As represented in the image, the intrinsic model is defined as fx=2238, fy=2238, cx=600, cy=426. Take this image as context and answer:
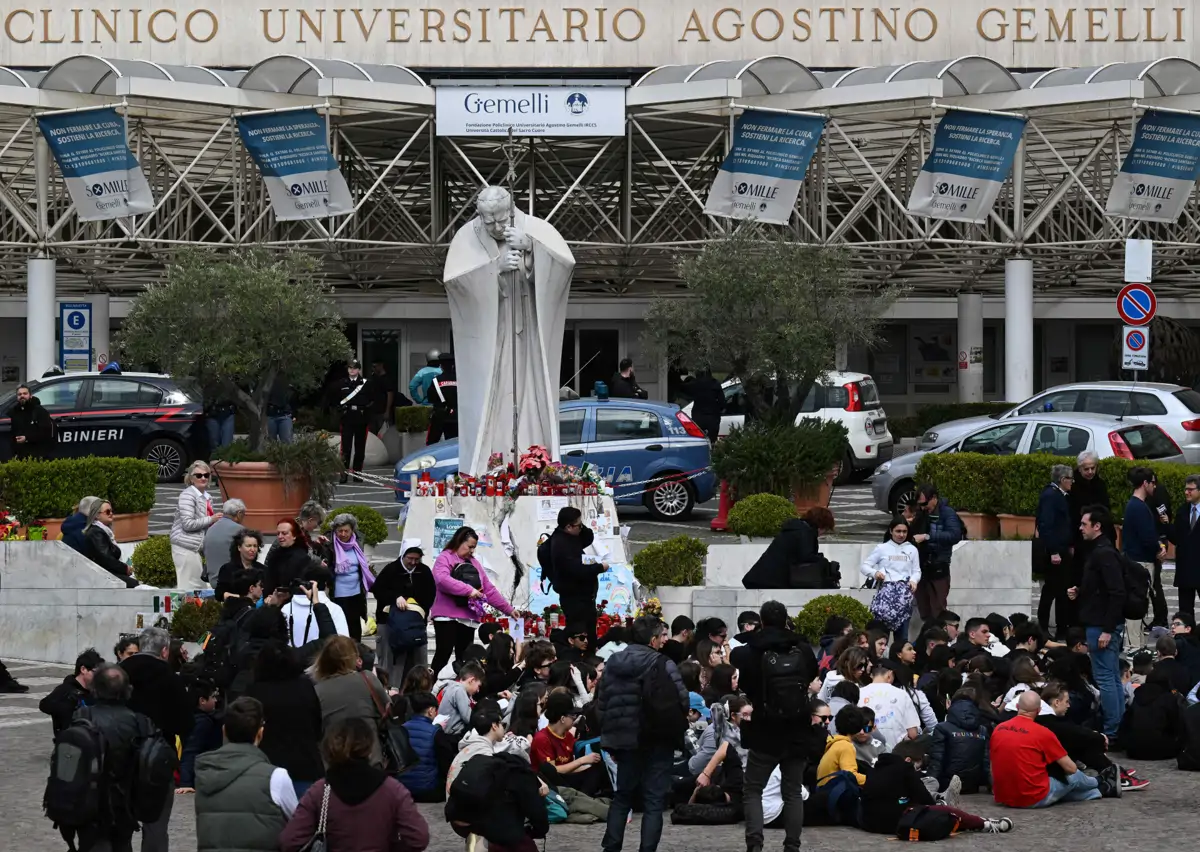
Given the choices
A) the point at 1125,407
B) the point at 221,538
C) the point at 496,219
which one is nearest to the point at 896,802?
the point at 221,538

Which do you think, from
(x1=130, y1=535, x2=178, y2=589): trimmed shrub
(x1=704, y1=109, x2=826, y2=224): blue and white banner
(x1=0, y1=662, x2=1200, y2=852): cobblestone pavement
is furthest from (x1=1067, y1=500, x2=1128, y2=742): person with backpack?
(x1=704, y1=109, x2=826, y2=224): blue and white banner

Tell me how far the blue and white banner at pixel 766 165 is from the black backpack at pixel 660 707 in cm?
2034

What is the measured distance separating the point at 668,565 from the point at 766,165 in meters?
13.9

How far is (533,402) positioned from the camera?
690 inches

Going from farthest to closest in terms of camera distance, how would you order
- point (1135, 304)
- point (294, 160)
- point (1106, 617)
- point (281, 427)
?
point (294, 160), point (281, 427), point (1135, 304), point (1106, 617)

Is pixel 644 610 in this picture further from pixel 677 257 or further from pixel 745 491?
pixel 677 257

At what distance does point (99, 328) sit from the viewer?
35.4m

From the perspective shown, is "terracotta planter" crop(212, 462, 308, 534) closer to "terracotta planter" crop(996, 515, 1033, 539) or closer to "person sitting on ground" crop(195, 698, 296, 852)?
"terracotta planter" crop(996, 515, 1033, 539)

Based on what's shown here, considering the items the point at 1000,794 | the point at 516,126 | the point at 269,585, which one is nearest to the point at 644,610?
the point at 269,585

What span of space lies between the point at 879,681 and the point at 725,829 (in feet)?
4.66

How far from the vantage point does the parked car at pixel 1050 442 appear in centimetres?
2227

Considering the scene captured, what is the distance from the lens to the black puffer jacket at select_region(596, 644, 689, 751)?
10148 mm

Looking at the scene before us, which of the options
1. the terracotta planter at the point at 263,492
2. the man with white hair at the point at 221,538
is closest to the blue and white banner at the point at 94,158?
the terracotta planter at the point at 263,492

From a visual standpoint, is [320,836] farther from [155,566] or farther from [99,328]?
[99,328]
